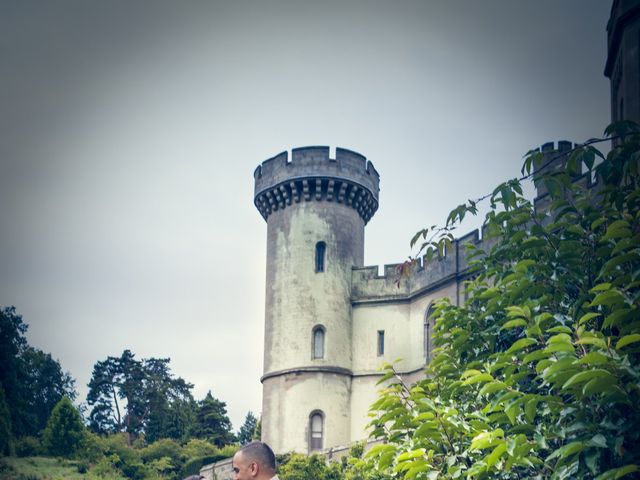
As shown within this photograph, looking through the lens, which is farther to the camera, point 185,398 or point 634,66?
point 185,398

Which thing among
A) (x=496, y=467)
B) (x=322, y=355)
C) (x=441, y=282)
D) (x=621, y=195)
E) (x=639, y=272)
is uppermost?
(x=441, y=282)

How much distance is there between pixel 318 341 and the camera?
37094 millimetres

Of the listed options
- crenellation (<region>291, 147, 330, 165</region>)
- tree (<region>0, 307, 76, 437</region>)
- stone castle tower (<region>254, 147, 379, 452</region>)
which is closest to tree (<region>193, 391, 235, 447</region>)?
tree (<region>0, 307, 76, 437</region>)

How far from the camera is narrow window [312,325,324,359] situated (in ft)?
121

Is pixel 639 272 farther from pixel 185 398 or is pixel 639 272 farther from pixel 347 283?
pixel 185 398

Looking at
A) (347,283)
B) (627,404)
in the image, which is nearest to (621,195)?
(627,404)

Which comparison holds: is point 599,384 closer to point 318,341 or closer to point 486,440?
point 486,440

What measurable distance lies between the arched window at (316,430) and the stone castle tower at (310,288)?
0.13ft

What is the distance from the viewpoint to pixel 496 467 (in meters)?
8.24

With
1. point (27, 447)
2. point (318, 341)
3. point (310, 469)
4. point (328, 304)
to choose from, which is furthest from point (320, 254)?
point (27, 447)

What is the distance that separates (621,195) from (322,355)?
29220 millimetres

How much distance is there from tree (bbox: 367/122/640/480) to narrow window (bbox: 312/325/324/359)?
985 inches

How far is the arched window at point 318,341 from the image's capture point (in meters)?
36.9

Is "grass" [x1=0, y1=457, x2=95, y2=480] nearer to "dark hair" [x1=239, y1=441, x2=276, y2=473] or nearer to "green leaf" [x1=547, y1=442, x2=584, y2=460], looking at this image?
"dark hair" [x1=239, y1=441, x2=276, y2=473]
